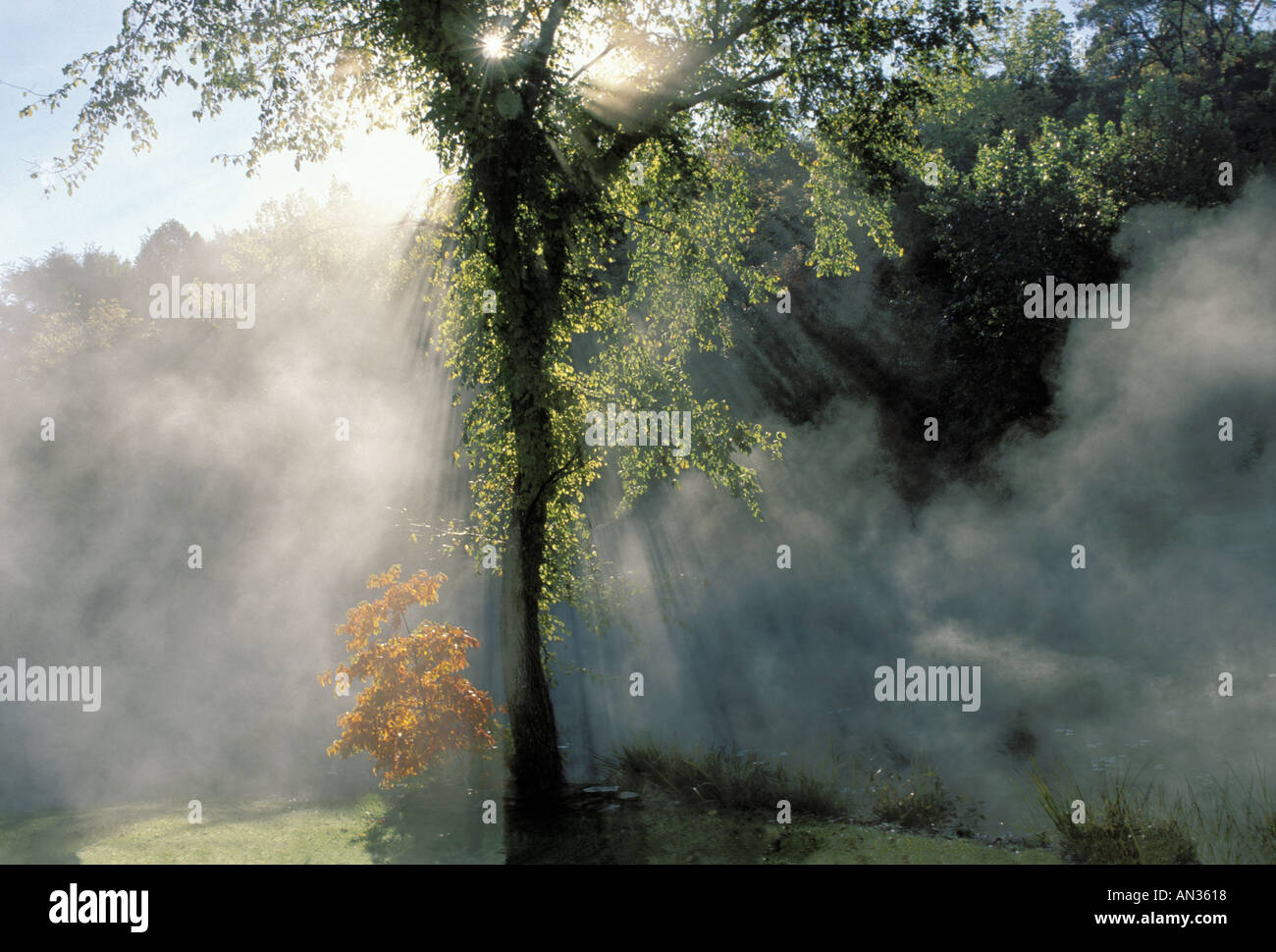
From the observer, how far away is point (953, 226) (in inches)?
760

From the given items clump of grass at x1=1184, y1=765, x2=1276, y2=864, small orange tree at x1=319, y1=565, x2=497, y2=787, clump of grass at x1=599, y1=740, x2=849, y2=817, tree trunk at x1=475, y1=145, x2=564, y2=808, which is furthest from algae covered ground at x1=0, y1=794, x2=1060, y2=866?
clump of grass at x1=1184, y1=765, x2=1276, y2=864

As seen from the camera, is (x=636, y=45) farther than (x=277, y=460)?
No

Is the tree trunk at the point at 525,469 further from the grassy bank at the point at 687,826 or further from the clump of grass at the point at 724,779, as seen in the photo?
the clump of grass at the point at 724,779

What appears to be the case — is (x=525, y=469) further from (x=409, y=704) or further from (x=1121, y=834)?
(x=1121, y=834)

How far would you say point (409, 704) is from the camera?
8.32m

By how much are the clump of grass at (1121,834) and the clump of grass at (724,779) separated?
1882 millimetres

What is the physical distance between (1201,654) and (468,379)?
482 inches

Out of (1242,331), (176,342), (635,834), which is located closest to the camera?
(635,834)

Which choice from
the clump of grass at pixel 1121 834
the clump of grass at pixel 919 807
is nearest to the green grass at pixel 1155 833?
the clump of grass at pixel 1121 834

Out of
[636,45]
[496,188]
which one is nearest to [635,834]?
[496,188]

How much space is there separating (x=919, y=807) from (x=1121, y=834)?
170 centimetres

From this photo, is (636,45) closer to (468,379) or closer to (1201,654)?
(468,379)
